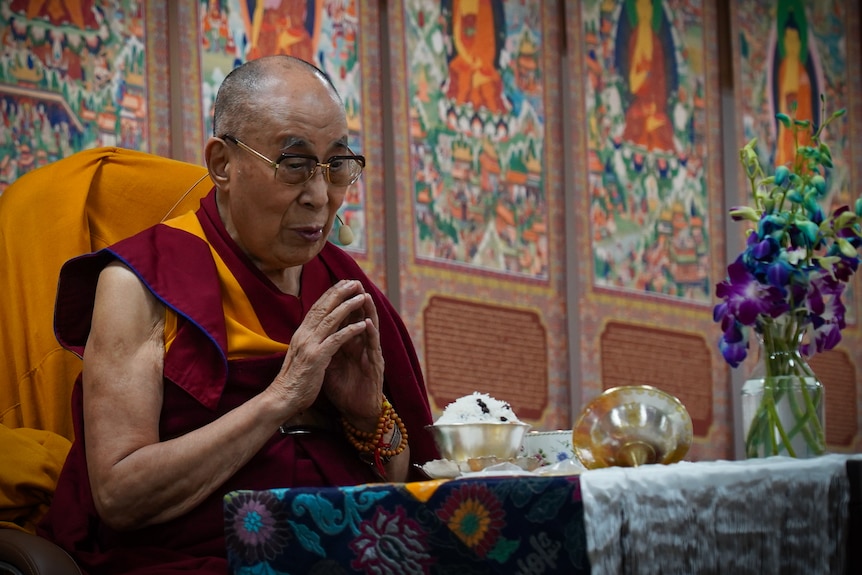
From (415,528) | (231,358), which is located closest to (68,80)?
(231,358)

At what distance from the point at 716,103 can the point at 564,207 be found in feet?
4.64

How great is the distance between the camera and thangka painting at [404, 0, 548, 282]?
6.01m

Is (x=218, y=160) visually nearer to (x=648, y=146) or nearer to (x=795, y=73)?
(x=648, y=146)

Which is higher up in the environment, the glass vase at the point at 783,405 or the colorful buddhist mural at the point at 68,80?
the colorful buddhist mural at the point at 68,80

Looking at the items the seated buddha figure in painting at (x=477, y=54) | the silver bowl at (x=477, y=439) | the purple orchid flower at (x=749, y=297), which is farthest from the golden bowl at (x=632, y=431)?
the seated buddha figure in painting at (x=477, y=54)

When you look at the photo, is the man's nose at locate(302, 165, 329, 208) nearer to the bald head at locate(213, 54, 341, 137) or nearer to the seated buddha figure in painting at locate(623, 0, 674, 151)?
the bald head at locate(213, 54, 341, 137)

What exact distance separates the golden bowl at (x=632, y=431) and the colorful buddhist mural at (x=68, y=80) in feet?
11.2

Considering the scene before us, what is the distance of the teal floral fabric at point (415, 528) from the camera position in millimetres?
1470

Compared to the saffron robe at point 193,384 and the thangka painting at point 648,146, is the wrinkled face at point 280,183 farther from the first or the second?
the thangka painting at point 648,146

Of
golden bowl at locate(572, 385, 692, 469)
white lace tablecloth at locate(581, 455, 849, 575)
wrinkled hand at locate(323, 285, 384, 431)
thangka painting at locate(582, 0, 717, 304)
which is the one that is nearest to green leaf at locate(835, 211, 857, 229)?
golden bowl at locate(572, 385, 692, 469)

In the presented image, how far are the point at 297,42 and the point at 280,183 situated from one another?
369cm

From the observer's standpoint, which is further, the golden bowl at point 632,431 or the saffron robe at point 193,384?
the saffron robe at point 193,384

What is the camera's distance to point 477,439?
1.89 meters

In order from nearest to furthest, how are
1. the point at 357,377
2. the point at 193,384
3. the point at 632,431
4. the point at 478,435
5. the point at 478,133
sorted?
the point at 632,431
the point at 478,435
the point at 193,384
the point at 357,377
the point at 478,133
